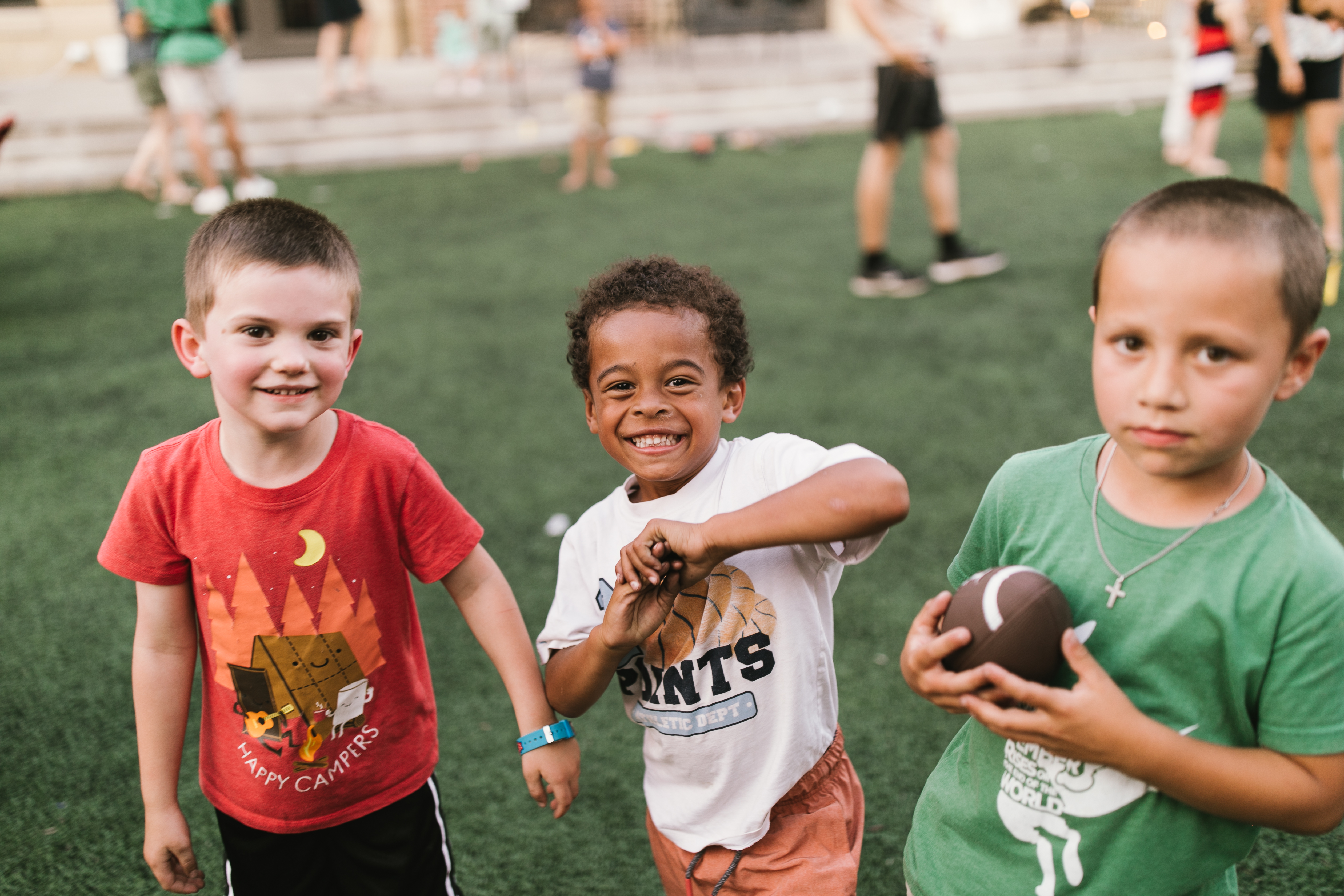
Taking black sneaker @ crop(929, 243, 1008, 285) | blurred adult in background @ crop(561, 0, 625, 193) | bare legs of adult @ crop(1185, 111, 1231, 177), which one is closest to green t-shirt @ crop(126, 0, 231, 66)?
blurred adult in background @ crop(561, 0, 625, 193)

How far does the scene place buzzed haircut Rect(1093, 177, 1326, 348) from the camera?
51.1 inches

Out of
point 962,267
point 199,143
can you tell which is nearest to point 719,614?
point 962,267

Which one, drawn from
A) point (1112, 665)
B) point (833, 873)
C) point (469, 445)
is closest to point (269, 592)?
point (833, 873)

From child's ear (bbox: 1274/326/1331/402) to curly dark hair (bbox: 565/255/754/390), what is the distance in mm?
855

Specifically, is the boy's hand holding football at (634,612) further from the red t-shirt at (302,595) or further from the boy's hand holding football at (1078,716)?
the boy's hand holding football at (1078,716)

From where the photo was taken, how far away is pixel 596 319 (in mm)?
1858

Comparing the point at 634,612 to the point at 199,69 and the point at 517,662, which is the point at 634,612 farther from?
the point at 199,69

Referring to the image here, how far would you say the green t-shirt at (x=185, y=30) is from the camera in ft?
28.3

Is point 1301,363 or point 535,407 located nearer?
point 1301,363

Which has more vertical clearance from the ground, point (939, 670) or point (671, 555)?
point (671, 555)

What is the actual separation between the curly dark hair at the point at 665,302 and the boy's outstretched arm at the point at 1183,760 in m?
0.79

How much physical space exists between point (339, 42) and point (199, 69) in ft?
14.1

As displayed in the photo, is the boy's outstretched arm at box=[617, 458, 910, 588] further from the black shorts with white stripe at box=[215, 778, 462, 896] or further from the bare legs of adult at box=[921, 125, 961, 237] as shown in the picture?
→ the bare legs of adult at box=[921, 125, 961, 237]

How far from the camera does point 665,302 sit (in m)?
1.80
